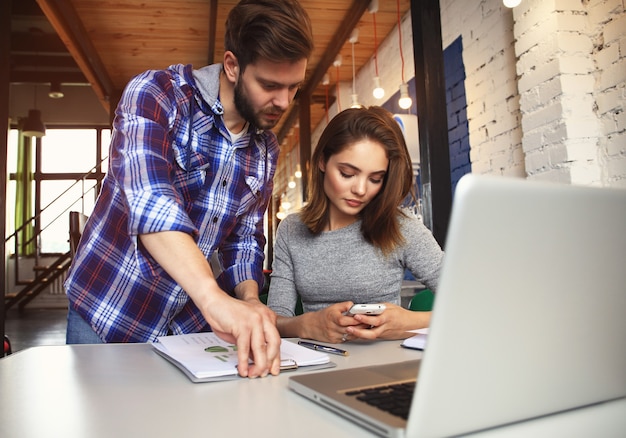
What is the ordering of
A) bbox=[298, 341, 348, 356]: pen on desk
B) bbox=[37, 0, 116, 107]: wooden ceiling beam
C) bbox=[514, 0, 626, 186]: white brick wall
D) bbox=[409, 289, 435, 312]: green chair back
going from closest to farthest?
bbox=[298, 341, 348, 356]: pen on desk < bbox=[409, 289, 435, 312]: green chair back < bbox=[514, 0, 626, 186]: white brick wall < bbox=[37, 0, 116, 107]: wooden ceiling beam

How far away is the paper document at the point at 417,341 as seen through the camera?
39.3 inches

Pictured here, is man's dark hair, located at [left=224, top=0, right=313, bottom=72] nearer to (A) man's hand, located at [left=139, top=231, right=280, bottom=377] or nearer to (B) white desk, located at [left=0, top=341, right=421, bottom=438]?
(A) man's hand, located at [left=139, top=231, right=280, bottom=377]

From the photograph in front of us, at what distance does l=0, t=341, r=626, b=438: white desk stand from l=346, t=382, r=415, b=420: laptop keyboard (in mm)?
31

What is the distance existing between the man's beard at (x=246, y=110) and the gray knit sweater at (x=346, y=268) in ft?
1.56

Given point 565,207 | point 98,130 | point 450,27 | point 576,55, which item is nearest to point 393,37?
point 450,27

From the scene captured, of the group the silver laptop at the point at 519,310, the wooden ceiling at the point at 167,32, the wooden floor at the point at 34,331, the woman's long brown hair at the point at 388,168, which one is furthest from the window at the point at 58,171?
the silver laptop at the point at 519,310

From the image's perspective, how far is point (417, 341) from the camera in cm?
103

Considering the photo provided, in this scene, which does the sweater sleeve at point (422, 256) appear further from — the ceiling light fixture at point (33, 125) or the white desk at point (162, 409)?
the ceiling light fixture at point (33, 125)

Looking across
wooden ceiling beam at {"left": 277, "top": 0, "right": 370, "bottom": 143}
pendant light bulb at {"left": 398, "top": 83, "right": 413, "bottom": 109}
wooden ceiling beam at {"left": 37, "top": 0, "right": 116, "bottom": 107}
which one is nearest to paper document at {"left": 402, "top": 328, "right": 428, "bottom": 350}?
pendant light bulb at {"left": 398, "top": 83, "right": 413, "bottom": 109}

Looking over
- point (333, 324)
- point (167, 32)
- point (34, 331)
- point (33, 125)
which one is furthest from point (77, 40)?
point (33, 125)

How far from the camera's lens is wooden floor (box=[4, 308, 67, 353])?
4.45 m

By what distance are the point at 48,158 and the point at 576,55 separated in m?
9.80

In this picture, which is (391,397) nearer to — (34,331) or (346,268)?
(346,268)

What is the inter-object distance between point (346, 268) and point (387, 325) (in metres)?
0.48
